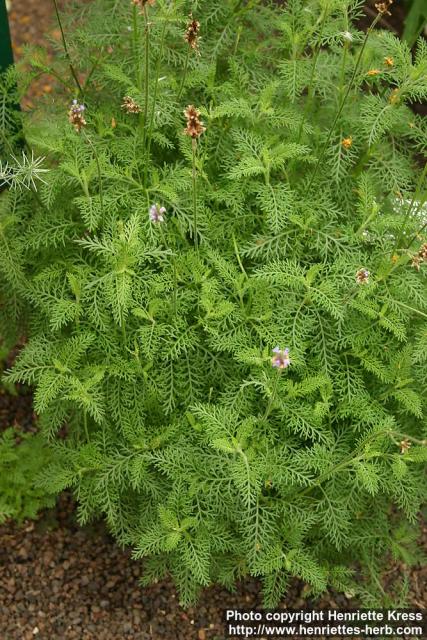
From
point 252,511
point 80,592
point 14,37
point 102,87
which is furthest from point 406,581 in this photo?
point 14,37

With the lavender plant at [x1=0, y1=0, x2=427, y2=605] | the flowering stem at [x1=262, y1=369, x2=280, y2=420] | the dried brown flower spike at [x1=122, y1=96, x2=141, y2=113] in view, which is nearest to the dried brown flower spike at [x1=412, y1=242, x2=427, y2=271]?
the lavender plant at [x1=0, y1=0, x2=427, y2=605]

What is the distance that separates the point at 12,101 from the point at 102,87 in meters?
0.32

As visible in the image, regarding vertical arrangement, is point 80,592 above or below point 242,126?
below

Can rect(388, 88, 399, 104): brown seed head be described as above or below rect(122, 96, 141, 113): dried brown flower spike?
above

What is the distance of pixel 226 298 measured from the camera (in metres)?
2.23

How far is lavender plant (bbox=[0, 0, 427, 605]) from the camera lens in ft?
6.94

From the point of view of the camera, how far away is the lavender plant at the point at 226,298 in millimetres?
2115

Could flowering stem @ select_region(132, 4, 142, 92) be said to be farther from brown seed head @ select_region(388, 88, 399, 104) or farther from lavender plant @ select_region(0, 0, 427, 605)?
brown seed head @ select_region(388, 88, 399, 104)

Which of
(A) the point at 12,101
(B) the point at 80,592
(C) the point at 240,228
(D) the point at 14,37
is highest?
(A) the point at 12,101

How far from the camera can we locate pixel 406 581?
8.33 ft

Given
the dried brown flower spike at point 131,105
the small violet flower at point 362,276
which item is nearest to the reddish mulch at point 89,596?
the small violet flower at point 362,276

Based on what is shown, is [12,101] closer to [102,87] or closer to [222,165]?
[102,87]

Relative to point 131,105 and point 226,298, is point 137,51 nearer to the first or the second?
point 131,105

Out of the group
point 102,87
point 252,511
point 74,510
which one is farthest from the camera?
point 74,510
